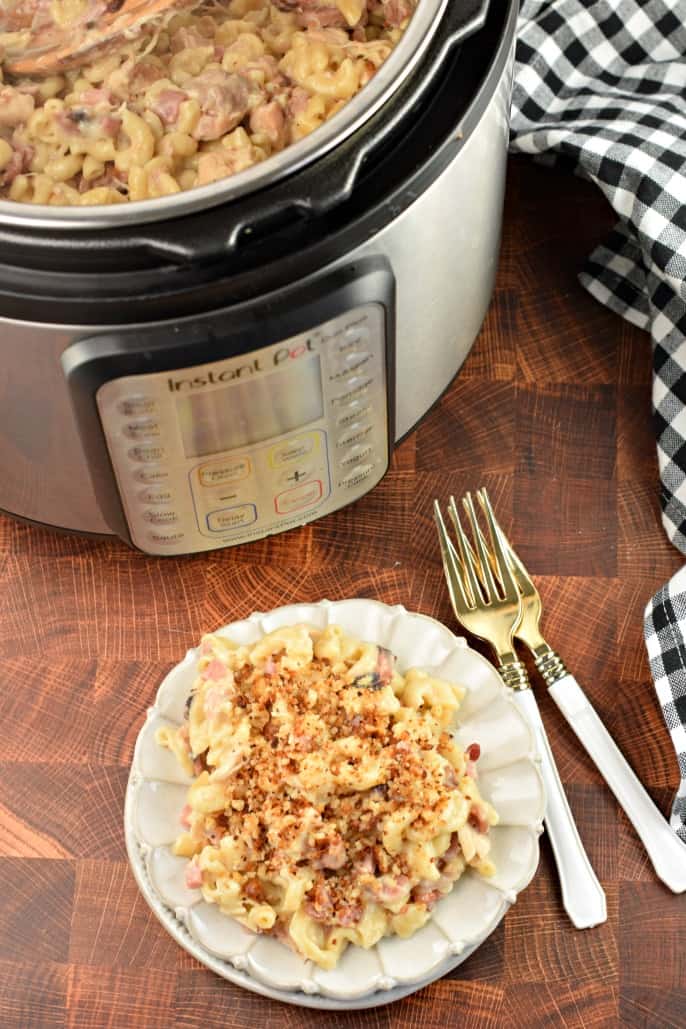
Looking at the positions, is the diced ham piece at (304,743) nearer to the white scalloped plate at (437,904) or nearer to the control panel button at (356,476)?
the white scalloped plate at (437,904)

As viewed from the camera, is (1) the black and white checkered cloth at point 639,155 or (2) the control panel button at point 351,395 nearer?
(2) the control panel button at point 351,395

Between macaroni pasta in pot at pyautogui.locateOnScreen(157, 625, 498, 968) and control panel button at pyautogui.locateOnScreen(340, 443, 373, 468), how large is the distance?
209 millimetres

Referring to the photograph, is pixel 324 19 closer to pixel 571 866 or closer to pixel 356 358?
pixel 356 358

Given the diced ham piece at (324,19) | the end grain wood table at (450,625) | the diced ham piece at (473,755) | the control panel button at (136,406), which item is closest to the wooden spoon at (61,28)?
the diced ham piece at (324,19)

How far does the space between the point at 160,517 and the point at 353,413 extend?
0.25 m

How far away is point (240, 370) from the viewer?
3.99 ft

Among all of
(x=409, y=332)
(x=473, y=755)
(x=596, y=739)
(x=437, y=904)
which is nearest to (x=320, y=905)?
(x=437, y=904)

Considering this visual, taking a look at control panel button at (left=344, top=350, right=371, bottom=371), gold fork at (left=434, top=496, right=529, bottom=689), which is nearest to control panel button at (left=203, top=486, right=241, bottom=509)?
control panel button at (left=344, top=350, right=371, bottom=371)

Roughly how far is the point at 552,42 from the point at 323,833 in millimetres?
1157

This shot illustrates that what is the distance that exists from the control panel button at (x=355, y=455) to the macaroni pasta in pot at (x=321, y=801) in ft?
0.69

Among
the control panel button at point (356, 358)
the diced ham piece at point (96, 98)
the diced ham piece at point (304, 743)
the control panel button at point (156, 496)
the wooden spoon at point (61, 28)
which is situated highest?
the wooden spoon at point (61, 28)

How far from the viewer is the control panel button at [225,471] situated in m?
1.35

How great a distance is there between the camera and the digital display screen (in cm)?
124

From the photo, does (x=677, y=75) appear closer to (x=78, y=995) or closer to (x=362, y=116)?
(x=362, y=116)
